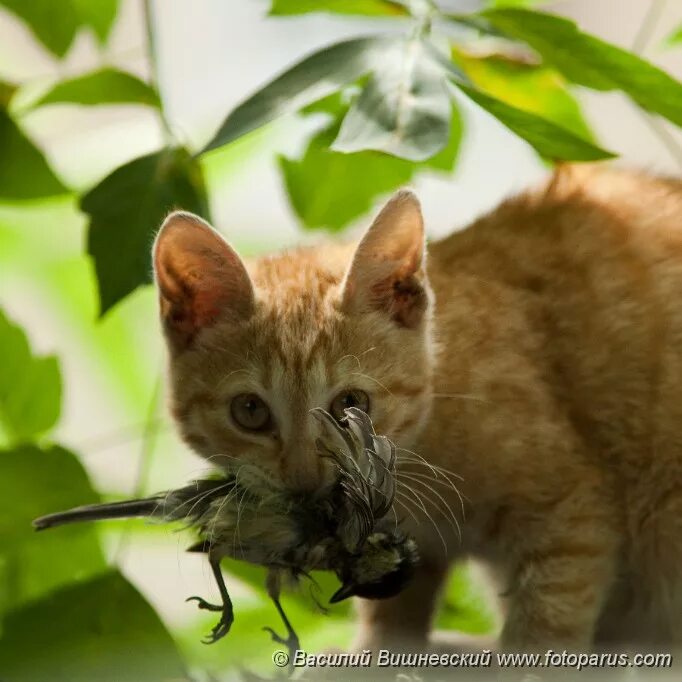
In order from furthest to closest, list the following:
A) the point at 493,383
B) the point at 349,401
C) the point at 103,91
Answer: the point at 103,91 → the point at 493,383 → the point at 349,401

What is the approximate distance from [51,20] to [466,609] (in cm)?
105

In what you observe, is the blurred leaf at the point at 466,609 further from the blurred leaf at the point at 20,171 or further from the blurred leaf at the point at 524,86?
the blurred leaf at the point at 20,171

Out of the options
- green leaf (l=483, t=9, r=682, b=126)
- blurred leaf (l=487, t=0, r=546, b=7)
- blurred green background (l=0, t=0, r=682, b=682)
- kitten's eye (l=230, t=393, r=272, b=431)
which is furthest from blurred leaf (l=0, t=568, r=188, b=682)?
blurred leaf (l=487, t=0, r=546, b=7)

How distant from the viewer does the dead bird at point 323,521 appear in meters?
0.91

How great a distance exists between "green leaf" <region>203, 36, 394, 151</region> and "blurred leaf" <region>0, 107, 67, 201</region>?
0.45m

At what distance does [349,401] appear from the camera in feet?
3.46

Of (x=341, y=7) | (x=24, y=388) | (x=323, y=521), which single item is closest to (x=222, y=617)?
(x=323, y=521)

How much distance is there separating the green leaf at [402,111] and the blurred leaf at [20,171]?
589mm

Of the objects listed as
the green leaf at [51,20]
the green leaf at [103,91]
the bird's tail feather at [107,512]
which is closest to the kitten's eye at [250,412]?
the bird's tail feather at [107,512]

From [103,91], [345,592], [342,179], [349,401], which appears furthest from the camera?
[342,179]

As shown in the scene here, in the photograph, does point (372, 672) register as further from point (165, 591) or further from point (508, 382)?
point (165, 591)

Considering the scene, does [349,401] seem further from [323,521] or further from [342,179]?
[342,179]

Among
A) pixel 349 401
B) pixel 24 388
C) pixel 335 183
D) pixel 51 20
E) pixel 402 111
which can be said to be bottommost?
pixel 24 388

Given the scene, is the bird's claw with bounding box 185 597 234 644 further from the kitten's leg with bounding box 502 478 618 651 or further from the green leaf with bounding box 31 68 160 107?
the green leaf with bounding box 31 68 160 107
